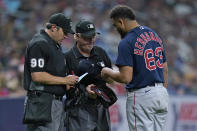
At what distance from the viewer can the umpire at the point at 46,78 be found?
5.43m

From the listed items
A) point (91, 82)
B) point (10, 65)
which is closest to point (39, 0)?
point (10, 65)

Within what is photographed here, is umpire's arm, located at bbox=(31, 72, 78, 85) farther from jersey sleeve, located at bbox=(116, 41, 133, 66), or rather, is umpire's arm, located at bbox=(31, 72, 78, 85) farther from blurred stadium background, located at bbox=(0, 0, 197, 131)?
blurred stadium background, located at bbox=(0, 0, 197, 131)

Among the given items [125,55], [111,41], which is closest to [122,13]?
[125,55]

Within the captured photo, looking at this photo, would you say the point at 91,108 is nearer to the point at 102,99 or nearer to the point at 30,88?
the point at 102,99

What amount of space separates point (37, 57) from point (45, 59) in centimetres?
11

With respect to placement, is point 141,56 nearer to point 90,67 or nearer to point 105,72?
point 105,72

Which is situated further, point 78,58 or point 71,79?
point 78,58

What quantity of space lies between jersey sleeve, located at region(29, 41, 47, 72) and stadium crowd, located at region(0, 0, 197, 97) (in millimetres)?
4072

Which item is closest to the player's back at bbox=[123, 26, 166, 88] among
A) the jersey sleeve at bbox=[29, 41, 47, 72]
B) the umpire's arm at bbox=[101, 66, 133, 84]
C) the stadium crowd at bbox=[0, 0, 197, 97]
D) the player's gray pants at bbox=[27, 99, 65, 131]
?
the umpire's arm at bbox=[101, 66, 133, 84]

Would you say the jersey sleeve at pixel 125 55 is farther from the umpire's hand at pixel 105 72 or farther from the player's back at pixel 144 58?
the umpire's hand at pixel 105 72

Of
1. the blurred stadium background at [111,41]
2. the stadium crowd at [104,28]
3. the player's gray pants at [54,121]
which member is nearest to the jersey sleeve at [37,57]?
the player's gray pants at [54,121]

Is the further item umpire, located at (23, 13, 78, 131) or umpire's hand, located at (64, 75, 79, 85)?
umpire's hand, located at (64, 75, 79, 85)

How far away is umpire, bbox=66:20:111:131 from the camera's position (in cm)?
587

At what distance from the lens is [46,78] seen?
5.44m
